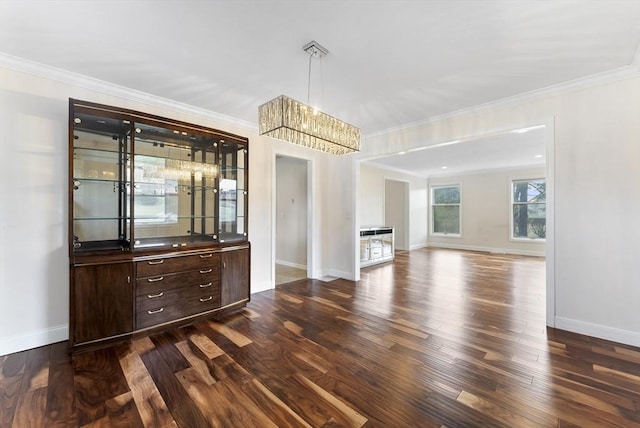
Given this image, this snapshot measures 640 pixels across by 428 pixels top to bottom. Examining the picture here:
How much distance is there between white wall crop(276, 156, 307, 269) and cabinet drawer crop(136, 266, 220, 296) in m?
2.97

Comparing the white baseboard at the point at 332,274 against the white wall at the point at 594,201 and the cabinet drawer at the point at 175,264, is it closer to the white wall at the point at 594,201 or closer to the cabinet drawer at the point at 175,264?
the cabinet drawer at the point at 175,264

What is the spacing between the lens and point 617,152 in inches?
107

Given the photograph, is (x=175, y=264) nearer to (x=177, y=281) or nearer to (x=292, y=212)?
(x=177, y=281)

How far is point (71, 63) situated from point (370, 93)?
3018mm

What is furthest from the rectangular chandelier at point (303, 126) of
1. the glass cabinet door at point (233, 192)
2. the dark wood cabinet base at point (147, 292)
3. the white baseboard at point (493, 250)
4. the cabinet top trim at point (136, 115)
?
the white baseboard at point (493, 250)

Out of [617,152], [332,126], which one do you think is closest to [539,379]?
[617,152]

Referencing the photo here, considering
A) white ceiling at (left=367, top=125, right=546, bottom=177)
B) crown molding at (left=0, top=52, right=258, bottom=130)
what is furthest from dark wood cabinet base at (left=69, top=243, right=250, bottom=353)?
white ceiling at (left=367, top=125, right=546, bottom=177)

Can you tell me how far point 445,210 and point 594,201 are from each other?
721 centimetres

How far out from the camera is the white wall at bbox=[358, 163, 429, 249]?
24.5 ft

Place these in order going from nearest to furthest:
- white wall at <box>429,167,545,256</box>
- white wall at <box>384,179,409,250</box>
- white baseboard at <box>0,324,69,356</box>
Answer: white baseboard at <box>0,324,69,356</box>, white wall at <box>429,167,545,256</box>, white wall at <box>384,179,409,250</box>

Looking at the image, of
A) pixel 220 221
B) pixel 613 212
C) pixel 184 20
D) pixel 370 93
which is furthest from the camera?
pixel 220 221

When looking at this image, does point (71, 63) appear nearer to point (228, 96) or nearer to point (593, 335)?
point (228, 96)

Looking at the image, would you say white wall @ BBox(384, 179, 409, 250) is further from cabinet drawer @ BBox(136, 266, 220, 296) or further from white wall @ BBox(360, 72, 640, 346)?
cabinet drawer @ BBox(136, 266, 220, 296)

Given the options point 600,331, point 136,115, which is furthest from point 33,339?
point 600,331
